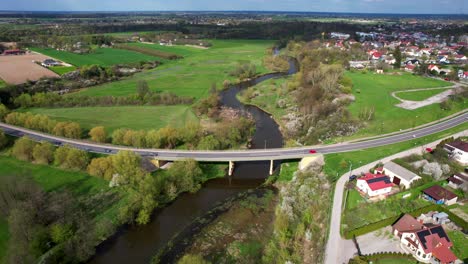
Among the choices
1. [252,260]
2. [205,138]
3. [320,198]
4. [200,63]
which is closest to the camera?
[252,260]

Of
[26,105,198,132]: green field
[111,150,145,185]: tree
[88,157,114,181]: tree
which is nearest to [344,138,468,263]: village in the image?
[111,150,145,185]: tree

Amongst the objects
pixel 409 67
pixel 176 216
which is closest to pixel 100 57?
pixel 176 216

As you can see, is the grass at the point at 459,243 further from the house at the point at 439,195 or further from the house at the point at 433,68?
the house at the point at 433,68

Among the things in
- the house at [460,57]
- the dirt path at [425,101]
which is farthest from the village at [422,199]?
the house at [460,57]

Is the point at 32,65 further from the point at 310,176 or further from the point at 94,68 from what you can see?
the point at 310,176

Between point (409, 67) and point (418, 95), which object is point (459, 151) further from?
point (409, 67)

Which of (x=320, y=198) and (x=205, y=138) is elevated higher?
(x=205, y=138)

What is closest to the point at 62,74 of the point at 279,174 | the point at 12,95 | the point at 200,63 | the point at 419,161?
the point at 12,95
